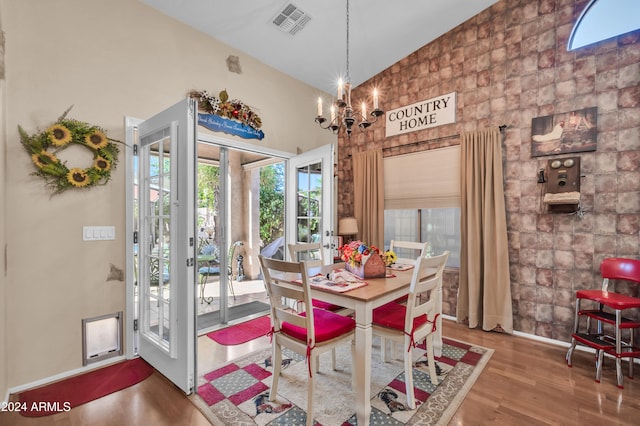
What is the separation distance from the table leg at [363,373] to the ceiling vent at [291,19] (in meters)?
3.02

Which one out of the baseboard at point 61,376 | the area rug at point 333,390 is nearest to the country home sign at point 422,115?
the area rug at point 333,390

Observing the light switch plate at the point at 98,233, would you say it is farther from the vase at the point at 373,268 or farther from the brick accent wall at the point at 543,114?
the brick accent wall at the point at 543,114

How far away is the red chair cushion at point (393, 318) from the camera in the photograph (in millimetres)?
2059

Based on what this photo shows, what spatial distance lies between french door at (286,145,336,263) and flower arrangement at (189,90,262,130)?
2.58 ft

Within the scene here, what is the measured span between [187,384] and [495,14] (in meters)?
4.75

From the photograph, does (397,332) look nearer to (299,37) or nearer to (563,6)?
(299,37)

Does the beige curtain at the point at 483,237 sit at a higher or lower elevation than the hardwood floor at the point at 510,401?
higher

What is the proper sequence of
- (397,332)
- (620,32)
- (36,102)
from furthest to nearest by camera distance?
(620,32), (36,102), (397,332)

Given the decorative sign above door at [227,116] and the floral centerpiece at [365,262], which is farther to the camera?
A: the decorative sign above door at [227,116]

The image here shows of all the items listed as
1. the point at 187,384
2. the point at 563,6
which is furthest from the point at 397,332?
the point at 563,6

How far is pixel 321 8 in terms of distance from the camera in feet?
9.77

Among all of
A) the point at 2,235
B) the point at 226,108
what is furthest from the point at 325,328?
the point at 226,108

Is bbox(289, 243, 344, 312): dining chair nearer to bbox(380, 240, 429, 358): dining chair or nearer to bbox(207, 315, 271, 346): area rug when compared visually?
bbox(380, 240, 429, 358): dining chair

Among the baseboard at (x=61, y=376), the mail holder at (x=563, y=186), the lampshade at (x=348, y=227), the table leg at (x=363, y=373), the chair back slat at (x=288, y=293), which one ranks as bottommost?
the baseboard at (x=61, y=376)
